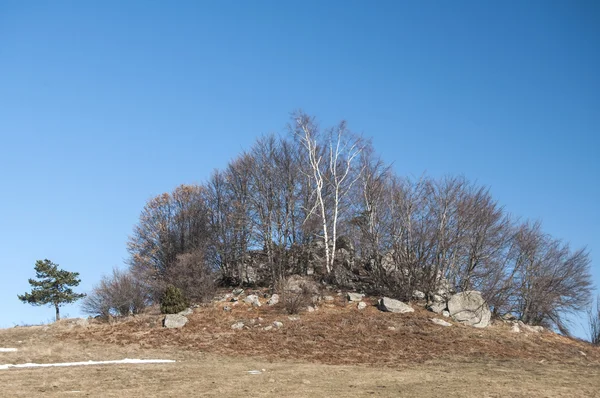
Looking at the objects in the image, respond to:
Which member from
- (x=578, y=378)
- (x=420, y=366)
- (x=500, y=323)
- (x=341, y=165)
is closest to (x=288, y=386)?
(x=420, y=366)

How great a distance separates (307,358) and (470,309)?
373 inches

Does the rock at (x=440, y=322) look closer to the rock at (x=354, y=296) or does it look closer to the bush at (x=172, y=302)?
the rock at (x=354, y=296)

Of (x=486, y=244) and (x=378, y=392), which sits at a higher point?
(x=486, y=244)

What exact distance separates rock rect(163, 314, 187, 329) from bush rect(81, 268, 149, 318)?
4580 mm

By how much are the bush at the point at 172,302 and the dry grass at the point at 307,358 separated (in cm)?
81

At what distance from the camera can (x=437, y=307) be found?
25.7 m

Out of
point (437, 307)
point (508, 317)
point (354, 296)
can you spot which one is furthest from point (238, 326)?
point (508, 317)

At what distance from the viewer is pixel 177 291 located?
86.7 feet

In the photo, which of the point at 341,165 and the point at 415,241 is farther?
the point at 341,165

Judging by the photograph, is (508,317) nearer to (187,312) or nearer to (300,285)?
(300,285)

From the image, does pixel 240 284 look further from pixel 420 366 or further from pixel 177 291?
pixel 420 366

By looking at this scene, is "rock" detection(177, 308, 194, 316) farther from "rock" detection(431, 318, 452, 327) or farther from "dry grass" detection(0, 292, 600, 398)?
"rock" detection(431, 318, 452, 327)

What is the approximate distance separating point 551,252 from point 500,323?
23.2 ft

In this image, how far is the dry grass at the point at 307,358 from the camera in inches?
542
